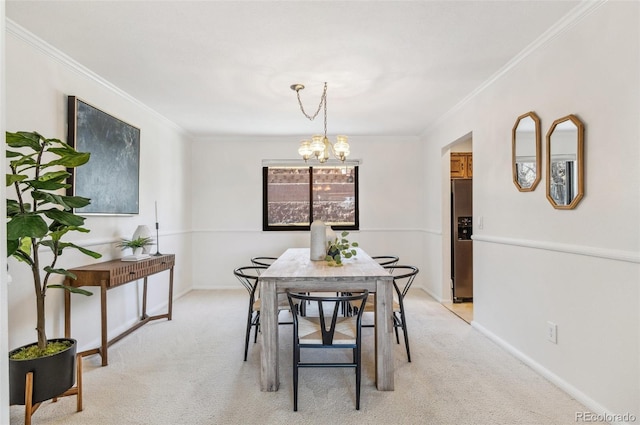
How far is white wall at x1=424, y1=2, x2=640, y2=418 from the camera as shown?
1885 millimetres

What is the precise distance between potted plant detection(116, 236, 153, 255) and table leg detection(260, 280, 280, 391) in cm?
167

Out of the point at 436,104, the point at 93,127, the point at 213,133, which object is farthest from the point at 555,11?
the point at 213,133

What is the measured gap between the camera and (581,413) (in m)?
2.09

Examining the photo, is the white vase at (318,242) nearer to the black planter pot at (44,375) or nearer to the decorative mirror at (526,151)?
the decorative mirror at (526,151)

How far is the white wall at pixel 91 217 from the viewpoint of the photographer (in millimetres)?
2383

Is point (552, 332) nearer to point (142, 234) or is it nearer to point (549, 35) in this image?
point (549, 35)

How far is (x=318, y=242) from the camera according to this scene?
3189mm

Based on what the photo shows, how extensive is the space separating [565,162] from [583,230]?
0.45 meters

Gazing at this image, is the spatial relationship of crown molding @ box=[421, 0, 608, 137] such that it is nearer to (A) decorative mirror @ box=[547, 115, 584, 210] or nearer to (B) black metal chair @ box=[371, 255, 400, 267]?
(A) decorative mirror @ box=[547, 115, 584, 210]

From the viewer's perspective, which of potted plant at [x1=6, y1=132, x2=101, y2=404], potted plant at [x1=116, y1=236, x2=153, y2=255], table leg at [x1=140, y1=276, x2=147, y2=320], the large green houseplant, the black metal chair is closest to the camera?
the large green houseplant

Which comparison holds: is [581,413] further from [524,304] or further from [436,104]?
[436,104]

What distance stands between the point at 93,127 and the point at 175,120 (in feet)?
5.34

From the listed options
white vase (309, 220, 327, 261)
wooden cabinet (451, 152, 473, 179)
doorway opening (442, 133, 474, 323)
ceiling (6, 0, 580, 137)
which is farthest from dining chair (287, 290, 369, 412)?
wooden cabinet (451, 152, 473, 179)

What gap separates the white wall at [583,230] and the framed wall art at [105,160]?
3430 mm
